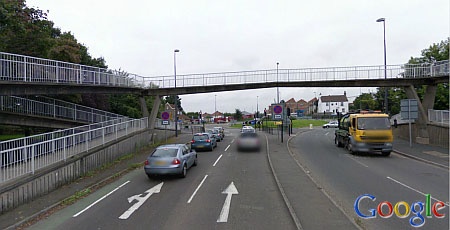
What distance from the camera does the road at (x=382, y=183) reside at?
285 inches

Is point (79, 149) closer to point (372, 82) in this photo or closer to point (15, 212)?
point (15, 212)

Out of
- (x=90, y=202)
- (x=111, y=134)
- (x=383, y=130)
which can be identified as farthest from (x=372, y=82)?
(x=90, y=202)

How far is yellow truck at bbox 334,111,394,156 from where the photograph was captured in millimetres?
19906

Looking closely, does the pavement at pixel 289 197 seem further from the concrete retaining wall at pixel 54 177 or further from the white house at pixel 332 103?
the white house at pixel 332 103

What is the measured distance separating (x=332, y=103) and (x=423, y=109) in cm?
10448

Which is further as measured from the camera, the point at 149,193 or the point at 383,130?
the point at 383,130

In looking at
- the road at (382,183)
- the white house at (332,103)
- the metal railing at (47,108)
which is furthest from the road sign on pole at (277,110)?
the white house at (332,103)

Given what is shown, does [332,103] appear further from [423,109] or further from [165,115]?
[165,115]

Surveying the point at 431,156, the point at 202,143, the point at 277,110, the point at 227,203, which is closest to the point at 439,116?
the point at 431,156

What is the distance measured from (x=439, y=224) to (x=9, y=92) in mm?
15179

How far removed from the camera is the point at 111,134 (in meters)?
18.6

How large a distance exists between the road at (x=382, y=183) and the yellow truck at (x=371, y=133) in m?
2.15

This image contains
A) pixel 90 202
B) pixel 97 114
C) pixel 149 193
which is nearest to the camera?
pixel 90 202

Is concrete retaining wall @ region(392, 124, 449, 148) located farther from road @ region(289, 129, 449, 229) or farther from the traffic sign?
the traffic sign
